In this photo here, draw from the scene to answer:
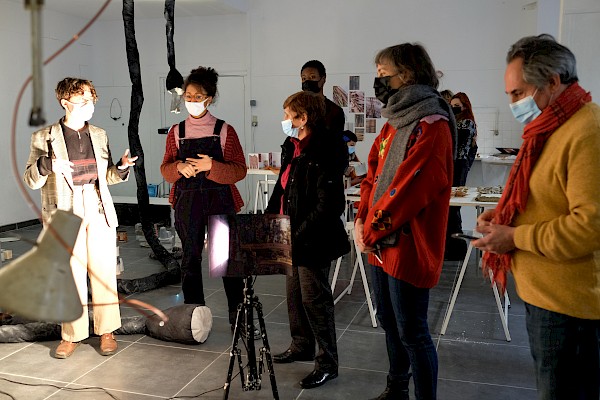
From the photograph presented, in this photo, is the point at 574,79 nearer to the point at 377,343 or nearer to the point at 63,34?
the point at 377,343

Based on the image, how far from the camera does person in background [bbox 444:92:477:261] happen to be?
19.4 ft

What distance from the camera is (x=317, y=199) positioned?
10.1 ft

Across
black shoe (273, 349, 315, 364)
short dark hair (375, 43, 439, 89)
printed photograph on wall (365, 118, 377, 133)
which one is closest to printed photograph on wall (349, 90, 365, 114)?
printed photograph on wall (365, 118, 377, 133)

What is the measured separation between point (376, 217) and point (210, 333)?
2.06m

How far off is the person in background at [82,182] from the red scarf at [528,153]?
2.29 m

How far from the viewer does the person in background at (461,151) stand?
5902mm

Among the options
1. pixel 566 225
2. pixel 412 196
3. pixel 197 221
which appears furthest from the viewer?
pixel 197 221

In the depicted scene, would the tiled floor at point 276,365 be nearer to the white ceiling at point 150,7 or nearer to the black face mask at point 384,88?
the black face mask at point 384,88

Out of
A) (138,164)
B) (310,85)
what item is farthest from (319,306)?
(138,164)

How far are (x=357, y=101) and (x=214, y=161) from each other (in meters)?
5.23

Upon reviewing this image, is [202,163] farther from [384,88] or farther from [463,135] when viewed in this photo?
[463,135]

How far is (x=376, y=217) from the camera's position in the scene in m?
2.41

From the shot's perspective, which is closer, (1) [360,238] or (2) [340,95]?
(1) [360,238]

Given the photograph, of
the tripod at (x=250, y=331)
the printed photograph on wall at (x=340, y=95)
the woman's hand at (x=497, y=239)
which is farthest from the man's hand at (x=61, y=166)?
the printed photograph on wall at (x=340, y=95)
